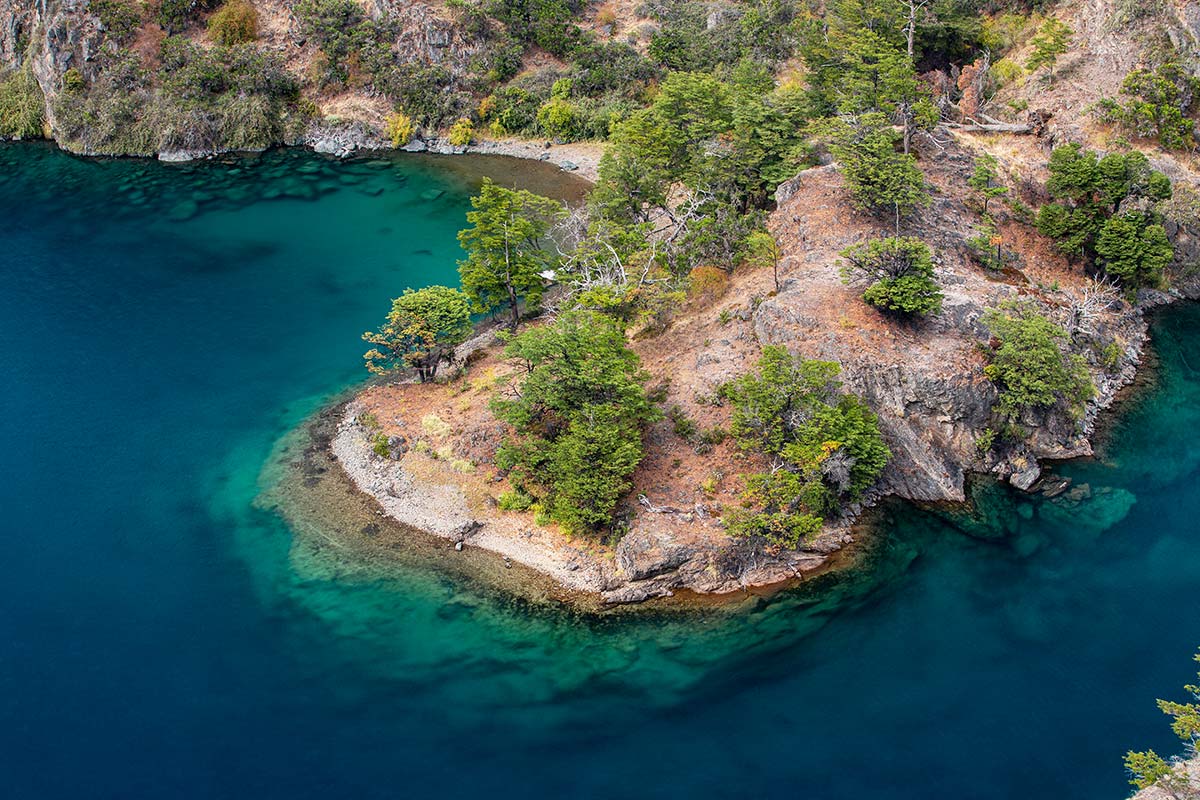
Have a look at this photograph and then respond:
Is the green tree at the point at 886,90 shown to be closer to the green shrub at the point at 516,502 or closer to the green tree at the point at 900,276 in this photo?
the green tree at the point at 900,276

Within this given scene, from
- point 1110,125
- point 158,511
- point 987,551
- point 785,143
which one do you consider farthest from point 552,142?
point 987,551

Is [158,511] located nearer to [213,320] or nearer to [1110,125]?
[213,320]

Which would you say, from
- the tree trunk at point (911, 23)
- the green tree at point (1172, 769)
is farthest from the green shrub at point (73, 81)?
the green tree at point (1172, 769)

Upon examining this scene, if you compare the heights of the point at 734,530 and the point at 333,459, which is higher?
the point at 734,530

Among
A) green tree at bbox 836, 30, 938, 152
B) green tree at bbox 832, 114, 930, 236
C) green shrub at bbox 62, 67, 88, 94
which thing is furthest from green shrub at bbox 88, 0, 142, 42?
green tree at bbox 832, 114, 930, 236

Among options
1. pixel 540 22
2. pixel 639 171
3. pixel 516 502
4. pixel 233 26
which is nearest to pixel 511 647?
pixel 516 502

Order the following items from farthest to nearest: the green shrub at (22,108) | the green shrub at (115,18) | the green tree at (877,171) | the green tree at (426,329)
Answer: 1. the green shrub at (22,108)
2. the green shrub at (115,18)
3. the green tree at (877,171)
4. the green tree at (426,329)

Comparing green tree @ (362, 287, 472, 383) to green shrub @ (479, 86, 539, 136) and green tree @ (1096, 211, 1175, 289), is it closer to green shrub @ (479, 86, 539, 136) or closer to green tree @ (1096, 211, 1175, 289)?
green tree @ (1096, 211, 1175, 289)
